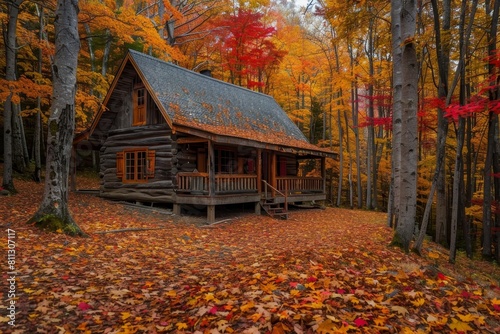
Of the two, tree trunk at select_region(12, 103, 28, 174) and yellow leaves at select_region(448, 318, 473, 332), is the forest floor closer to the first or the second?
yellow leaves at select_region(448, 318, 473, 332)

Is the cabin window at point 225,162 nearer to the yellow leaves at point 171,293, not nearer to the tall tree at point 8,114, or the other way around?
the tall tree at point 8,114

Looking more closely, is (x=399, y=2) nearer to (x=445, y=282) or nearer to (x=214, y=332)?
(x=445, y=282)

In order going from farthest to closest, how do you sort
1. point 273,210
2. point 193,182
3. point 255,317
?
point 273,210 < point 193,182 < point 255,317

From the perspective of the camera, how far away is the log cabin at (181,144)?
12914 millimetres

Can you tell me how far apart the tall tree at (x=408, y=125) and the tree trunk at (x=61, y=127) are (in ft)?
27.1

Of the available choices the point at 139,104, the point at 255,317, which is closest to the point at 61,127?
the point at 255,317

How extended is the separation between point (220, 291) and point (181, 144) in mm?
10440

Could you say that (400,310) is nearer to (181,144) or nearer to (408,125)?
(408,125)

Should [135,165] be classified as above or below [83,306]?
above

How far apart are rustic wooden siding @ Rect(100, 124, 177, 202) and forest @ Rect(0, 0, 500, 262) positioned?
86.9 inches

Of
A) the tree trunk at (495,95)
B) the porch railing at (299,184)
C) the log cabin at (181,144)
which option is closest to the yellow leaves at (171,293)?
the log cabin at (181,144)

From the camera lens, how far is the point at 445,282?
508cm

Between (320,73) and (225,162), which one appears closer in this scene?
(225,162)

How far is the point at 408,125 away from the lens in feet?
24.4
